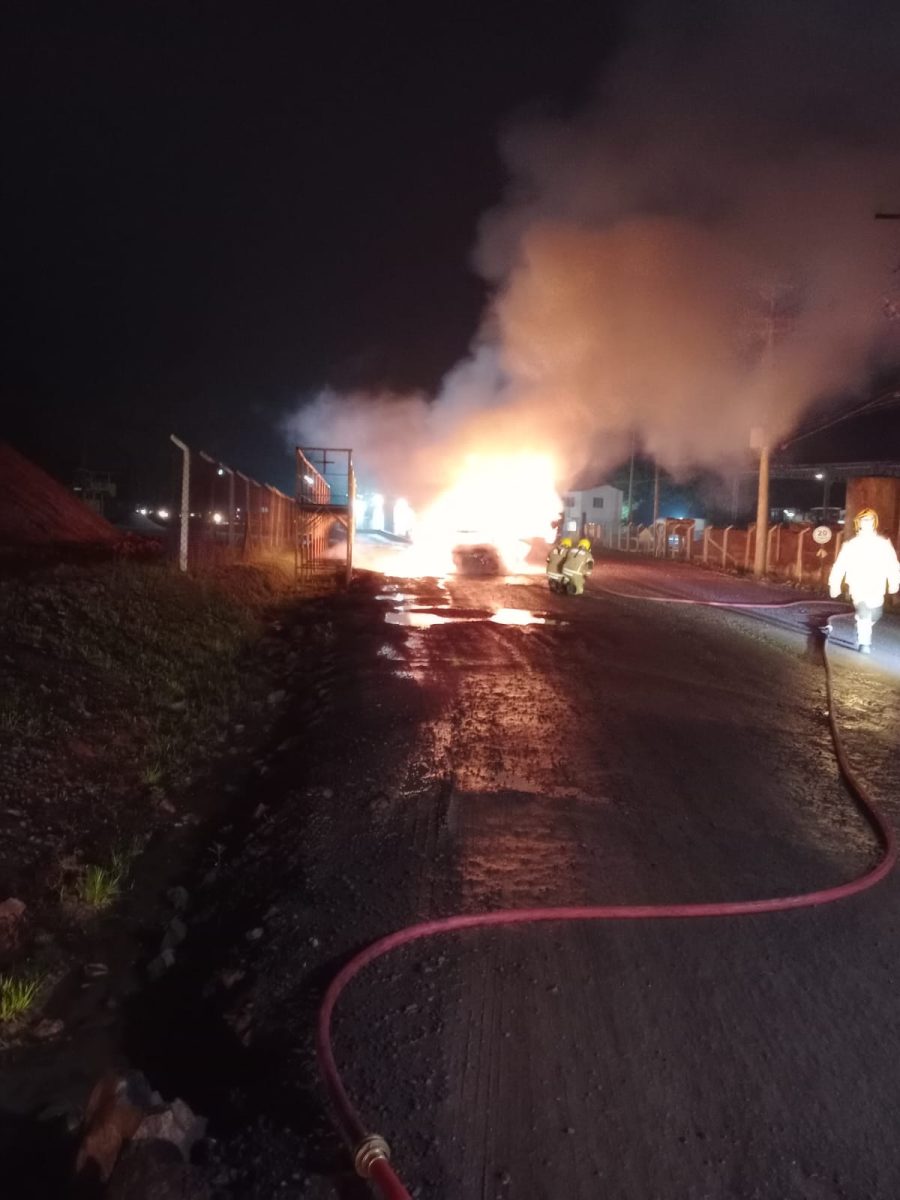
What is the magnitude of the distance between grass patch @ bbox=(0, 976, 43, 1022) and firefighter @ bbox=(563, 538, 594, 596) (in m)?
13.0

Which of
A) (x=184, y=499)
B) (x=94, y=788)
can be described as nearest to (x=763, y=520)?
(x=184, y=499)

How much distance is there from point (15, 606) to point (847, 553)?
8563 mm

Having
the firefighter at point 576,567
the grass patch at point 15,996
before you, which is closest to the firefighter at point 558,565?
the firefighter at point 576,567

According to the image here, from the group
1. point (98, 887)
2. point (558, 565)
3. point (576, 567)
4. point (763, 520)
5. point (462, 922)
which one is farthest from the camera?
point (763, 520)

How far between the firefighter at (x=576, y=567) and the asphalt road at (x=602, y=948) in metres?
8.01

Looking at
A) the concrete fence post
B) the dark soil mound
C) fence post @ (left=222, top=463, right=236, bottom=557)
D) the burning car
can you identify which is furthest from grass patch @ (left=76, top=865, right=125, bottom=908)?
the concrete fence post

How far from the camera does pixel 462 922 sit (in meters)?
4.11

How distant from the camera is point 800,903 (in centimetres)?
439

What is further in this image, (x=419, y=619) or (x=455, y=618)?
(x=455, y=618)

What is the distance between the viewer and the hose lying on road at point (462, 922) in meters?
2.72

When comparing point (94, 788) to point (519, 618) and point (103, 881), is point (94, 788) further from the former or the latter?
point (519, 618)

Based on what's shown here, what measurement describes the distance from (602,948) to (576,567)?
42.3 ft

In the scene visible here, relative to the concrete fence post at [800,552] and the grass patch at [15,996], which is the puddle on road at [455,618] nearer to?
the grass patch at [15,996]

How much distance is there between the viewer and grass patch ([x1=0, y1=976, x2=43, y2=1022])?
4109 mm
